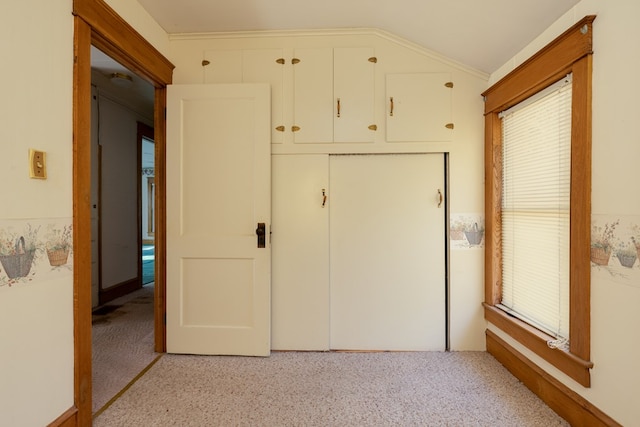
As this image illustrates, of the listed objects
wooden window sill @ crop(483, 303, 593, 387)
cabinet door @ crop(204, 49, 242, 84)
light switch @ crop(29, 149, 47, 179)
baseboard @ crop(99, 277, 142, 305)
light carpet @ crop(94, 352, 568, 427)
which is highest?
cabinet door @ crop(204, 49, 242, 84)

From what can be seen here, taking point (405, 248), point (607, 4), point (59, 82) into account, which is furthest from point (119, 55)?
point (607, 4)

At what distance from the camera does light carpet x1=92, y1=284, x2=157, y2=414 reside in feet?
6.54

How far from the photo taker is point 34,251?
132 centimetres

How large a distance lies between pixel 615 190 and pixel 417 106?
1359 millimetres

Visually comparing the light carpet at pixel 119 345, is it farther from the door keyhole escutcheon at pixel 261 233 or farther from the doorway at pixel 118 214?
the door keyhole escutcheon at pixel 261 233

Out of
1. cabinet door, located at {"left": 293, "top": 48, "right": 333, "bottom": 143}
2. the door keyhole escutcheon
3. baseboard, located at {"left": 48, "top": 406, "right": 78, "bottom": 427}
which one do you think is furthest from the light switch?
cabinet door, located at {"left": 293, "top": 48, "right": 333, "bottom": 143}

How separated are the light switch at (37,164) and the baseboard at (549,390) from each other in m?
2.78

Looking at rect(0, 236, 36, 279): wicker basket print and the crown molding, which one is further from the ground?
the crown molding

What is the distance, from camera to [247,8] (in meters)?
2.12

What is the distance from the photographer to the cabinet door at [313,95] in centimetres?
239

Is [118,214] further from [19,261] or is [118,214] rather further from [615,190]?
[615,190]

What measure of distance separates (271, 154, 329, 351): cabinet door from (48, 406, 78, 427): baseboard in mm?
1227

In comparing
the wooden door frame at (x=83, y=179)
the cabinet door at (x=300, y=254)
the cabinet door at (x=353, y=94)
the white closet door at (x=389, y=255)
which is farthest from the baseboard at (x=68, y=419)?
the cabinet door at (x=353, y=94)

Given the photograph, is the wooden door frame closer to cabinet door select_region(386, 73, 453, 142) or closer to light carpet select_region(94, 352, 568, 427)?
light carpet select_region(94, 352, 568, 427)
